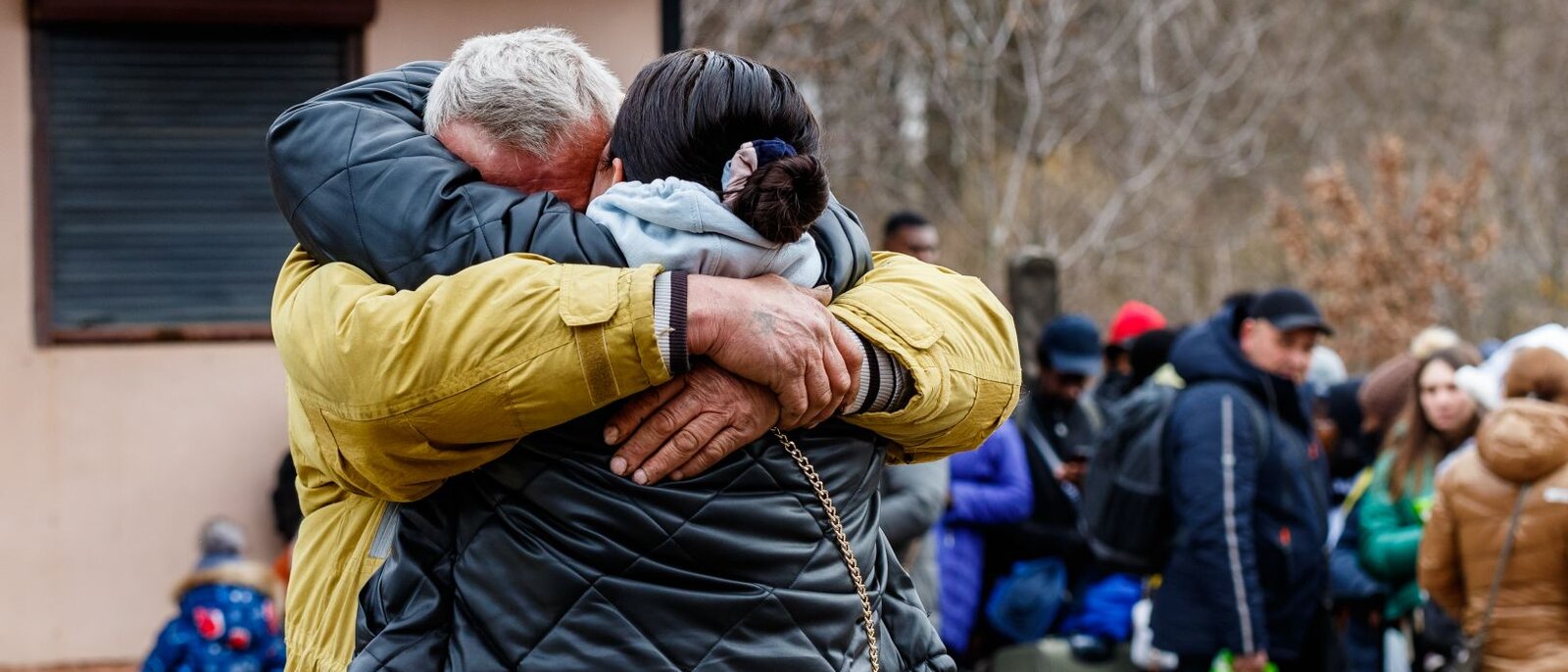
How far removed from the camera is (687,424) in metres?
2.26

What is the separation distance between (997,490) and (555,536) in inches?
206

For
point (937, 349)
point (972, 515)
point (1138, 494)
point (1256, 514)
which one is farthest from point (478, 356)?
point (972, 515)

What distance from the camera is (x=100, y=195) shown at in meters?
7.19

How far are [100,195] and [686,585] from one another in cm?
563

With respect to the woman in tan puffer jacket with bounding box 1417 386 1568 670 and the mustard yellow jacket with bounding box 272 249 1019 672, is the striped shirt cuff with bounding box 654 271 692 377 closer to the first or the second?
the mustard yellow jacket with bounding box 272 249 1019 672

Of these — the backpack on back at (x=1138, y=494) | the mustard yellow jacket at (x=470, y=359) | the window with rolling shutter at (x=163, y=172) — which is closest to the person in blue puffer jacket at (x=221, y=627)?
the window with rolling shutter at (x=163, y=172)

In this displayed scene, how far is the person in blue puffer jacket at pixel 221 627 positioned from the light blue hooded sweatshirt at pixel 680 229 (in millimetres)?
4229

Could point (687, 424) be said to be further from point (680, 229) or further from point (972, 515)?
point (972, 515)

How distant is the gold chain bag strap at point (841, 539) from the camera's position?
7.73 feet

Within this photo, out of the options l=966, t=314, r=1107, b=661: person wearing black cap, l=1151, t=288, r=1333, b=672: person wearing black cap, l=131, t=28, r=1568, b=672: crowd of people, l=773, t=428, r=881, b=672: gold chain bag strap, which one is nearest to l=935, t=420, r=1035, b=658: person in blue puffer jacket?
l=966, t=314, r=1107, b=661: person wearing black cap

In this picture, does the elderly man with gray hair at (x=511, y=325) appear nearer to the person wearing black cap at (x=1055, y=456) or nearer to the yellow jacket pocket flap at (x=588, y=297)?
the yellow jacket pocket flap at (x=588, y=297)

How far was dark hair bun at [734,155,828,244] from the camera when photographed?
7.20 feet

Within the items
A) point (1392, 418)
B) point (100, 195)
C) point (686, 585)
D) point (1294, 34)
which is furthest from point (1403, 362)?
point (1294, 34)

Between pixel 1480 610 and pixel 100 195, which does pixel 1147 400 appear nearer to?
pixel 1480 610
